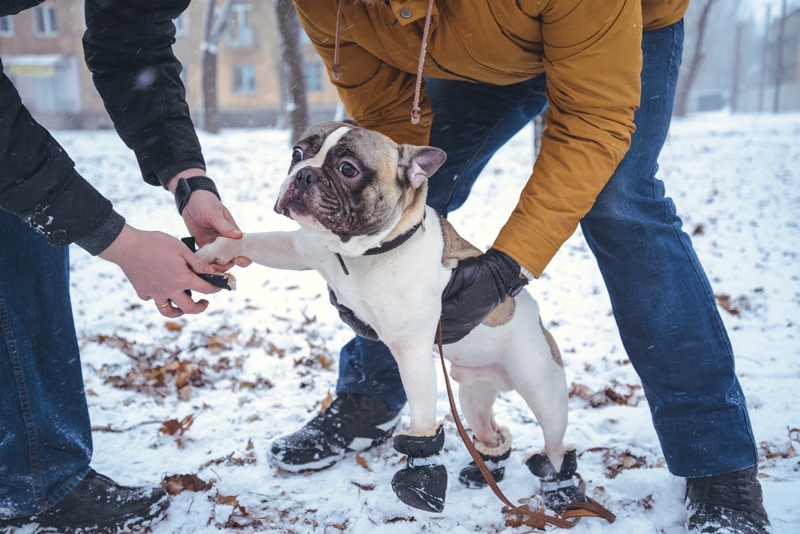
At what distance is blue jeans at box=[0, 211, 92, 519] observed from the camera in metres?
2.19

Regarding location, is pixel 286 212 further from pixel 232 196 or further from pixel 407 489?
pixel 232 196

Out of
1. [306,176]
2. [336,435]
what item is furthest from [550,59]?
[336,435]

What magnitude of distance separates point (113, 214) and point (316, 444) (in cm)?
144

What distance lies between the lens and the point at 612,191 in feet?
7.49

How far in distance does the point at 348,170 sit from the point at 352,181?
5cm

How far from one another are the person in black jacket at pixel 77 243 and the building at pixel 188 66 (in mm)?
25149

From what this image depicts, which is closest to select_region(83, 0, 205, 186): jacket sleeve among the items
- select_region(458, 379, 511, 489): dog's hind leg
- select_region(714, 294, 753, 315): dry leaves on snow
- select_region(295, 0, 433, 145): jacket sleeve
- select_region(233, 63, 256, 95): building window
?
select_region(295, 0, 433, 145): jacket sleeve

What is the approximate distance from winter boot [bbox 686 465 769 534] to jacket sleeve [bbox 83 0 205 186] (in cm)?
248

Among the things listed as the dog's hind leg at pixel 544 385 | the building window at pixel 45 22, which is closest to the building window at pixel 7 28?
the building window at pixel 45 22

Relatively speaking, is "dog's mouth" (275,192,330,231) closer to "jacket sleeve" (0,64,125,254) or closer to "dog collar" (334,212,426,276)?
"dog collar" (334,212,426,276)

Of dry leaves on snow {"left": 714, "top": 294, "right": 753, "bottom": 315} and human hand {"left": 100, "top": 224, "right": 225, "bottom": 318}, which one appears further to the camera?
dry leaves on snow {"left": 714, "top": 294, "right": 753, "bottom": 315}

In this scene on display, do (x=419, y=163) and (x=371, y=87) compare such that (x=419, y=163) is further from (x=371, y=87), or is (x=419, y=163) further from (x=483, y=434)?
(x=483, y=434)

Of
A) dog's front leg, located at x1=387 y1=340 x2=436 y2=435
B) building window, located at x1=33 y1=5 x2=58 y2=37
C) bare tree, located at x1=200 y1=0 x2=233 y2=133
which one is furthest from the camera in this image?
building window, located at x1=33 y1=5 x2=58 y2=37

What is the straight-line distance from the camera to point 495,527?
2.38 meters
